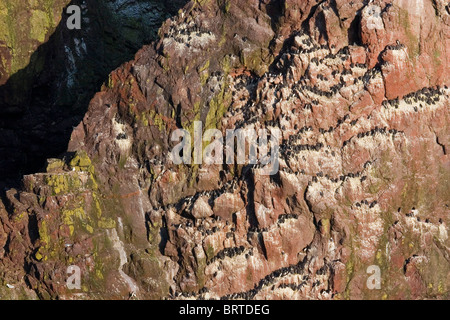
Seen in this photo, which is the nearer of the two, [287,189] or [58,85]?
[287,189]

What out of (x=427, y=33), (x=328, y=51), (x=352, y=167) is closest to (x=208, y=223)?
(x=352, y=167)

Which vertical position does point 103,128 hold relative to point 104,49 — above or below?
below

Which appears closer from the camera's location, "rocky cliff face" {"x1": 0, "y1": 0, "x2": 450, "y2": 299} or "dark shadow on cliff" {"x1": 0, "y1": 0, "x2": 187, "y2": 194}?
"rocky cliff face" {"x1": 0, "y1": 0, "x2": 450, "y2": 299}

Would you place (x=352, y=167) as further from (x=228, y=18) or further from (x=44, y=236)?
(x=44, y=236)

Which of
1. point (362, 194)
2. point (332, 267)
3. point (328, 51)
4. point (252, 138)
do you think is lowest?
point (332, 267)
